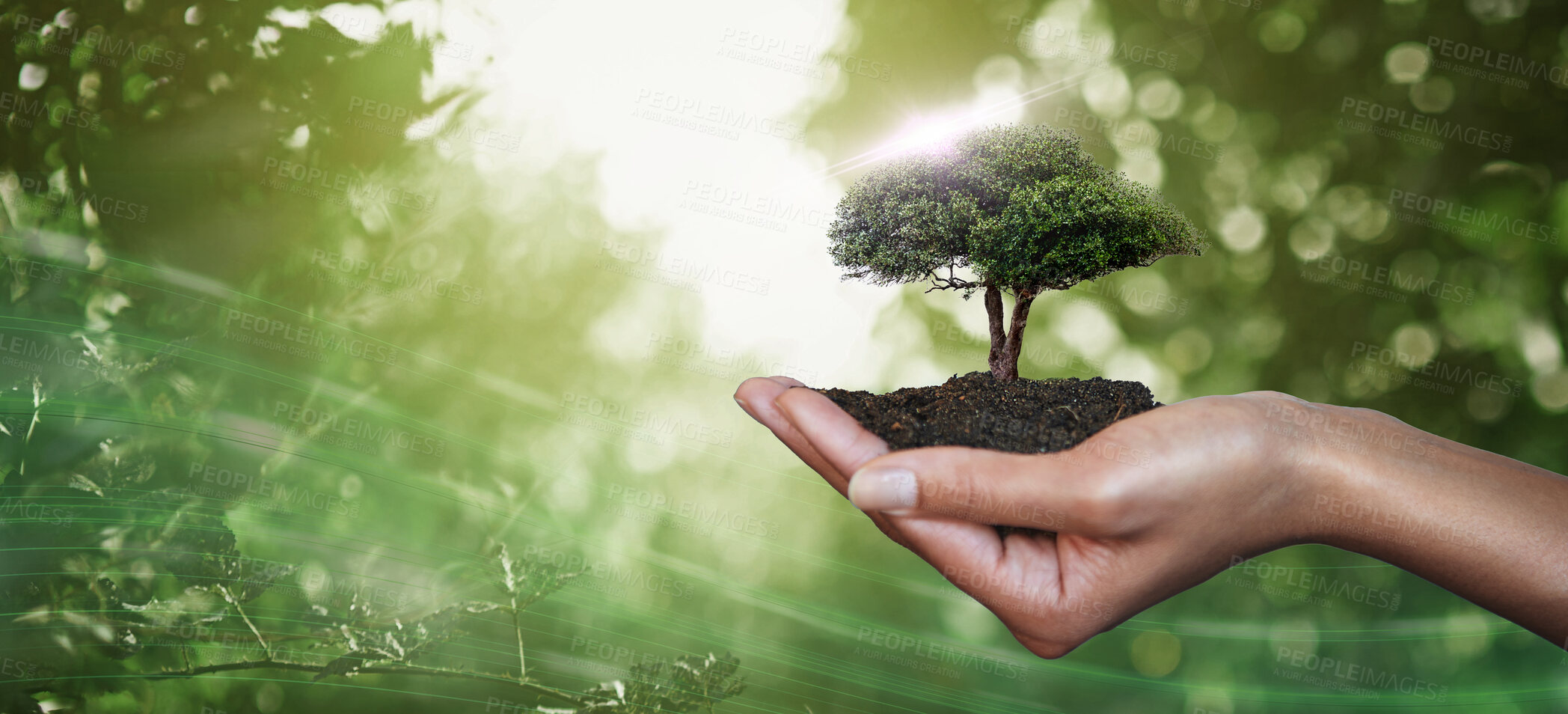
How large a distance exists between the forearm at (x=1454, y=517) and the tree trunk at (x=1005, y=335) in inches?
52.7

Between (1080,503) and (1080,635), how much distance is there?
0.65 meters

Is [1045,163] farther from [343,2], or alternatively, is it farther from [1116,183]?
[343,2]

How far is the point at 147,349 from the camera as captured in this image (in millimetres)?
4801

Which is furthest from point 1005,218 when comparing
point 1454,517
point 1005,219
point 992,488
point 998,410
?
point 1454,517

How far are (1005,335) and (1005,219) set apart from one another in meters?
0.73

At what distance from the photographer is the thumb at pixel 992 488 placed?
7.83ft

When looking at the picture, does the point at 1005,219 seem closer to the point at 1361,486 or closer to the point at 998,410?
the point at 998,410

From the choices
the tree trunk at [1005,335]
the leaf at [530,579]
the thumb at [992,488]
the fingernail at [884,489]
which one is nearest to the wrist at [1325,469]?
the thumb at [992,488]

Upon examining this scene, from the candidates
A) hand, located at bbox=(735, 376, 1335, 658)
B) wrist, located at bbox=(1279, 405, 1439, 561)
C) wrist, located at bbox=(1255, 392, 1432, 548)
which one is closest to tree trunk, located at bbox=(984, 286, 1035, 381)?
hand, located at bbox=(735, 376, 1335, 658)

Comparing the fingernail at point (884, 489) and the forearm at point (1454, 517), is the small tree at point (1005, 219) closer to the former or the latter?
the forearm at point (1454, 517)

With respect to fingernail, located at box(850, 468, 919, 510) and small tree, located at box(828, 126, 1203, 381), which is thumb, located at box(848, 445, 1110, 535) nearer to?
fingernail, located at box(850, 468, 919, 510)

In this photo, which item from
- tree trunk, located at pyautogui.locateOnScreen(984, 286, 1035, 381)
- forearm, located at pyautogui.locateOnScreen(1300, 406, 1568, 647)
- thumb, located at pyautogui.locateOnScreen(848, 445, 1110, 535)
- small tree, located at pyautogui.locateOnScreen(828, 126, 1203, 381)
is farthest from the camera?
tree trunk, located at pyautogui.locateOnScreen(984, 286, 1035, 381)

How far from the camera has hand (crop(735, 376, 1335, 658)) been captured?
2.42 metres

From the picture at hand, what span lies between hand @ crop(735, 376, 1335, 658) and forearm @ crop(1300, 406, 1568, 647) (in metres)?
0.11
